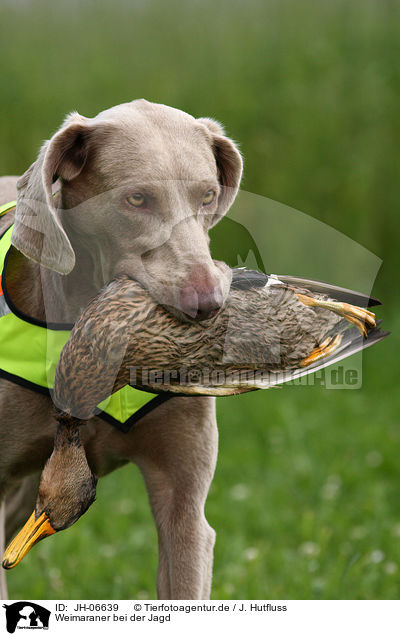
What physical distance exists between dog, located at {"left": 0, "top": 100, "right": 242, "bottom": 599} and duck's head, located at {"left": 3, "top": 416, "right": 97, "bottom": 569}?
0.36m

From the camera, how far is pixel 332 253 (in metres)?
2.25

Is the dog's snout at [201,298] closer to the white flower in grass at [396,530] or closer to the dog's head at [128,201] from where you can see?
the dog's head at [128,201]

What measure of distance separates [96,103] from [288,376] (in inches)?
107

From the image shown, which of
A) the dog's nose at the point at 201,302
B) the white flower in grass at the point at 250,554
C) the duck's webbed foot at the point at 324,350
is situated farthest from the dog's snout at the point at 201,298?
the white flower in grass at the point at 250,554

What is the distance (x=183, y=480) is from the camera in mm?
2516

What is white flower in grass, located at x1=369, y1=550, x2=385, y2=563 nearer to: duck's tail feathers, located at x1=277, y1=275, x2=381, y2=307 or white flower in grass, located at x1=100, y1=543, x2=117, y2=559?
white flower in grass, located at x1=100, y1=543, x2=117, y2=559

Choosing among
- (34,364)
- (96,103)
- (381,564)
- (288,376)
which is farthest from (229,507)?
(288,376)

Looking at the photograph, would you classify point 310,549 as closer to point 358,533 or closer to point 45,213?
point 358,533

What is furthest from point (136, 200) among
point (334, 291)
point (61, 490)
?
point (61, 490)

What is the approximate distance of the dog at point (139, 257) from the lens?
2080 mm

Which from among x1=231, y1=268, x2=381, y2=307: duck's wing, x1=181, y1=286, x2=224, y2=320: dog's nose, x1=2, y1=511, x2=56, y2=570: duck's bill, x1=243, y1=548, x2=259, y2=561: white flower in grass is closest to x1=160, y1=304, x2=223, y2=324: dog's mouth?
x1=181, y1=286, x2=224, y2=320: dog's nose

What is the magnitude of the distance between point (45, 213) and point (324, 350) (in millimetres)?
682
